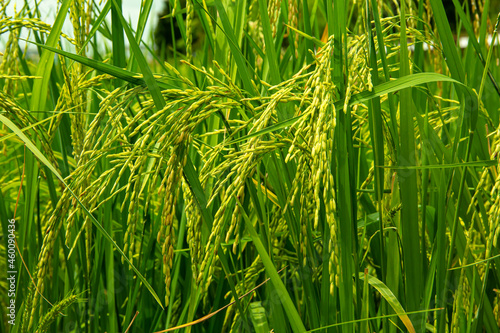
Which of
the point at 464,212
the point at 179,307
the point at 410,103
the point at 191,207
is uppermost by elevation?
the point at 410,103

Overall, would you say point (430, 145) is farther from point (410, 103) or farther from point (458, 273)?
point (458, 273)

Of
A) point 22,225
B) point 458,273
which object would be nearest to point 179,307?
point 22,225

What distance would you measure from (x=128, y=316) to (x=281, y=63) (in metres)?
0.79

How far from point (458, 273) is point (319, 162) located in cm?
57

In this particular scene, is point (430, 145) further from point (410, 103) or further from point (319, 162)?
point (319, 162)

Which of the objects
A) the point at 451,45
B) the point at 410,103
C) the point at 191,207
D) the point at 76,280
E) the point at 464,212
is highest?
the point at 451,45

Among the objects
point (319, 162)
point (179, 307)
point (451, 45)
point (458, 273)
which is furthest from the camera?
point (179, 307)

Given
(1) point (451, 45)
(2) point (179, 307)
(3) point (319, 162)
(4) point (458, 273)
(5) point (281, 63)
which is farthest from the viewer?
(5) point (281, 63)

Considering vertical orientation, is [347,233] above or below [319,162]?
below

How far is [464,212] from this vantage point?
3.43 ft

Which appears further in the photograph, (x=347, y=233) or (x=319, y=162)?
(x=347, y=233)

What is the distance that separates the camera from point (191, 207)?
0.77 m

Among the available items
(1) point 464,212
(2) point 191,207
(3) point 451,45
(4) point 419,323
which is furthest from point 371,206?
(2) point 191,207

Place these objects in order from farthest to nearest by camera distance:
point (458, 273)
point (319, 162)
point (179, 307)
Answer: point (179, 307) → point (458, 273) → point (319, 162)
